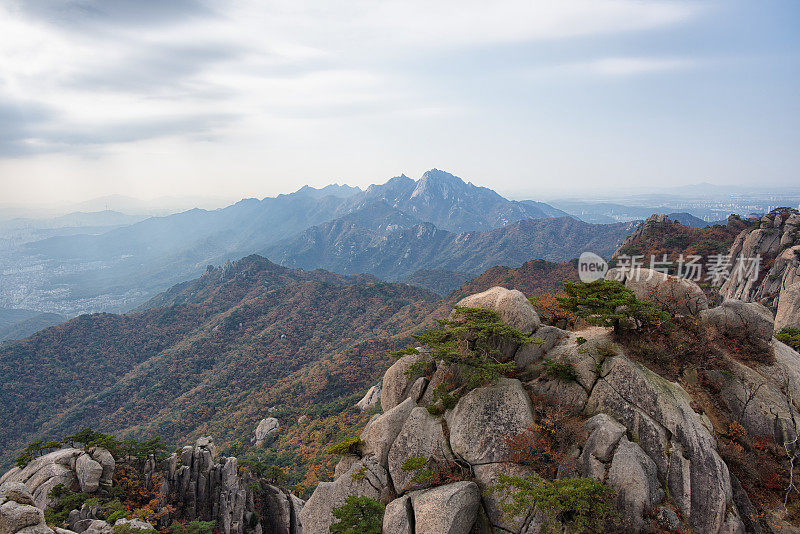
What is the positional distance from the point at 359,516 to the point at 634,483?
31.1 feet

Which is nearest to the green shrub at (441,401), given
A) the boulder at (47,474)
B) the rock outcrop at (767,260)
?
the boulder at (47,474)

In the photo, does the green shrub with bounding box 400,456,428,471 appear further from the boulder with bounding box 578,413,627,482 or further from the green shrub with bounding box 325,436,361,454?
the boulder with bounding box 578,413,627,482

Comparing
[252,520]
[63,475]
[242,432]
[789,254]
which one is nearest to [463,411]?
[252,520]

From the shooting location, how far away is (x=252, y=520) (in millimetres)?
26516

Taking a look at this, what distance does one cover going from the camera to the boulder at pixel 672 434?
10644 mm

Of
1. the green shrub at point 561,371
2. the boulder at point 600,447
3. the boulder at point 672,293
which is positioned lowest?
the boulder at point 600,447

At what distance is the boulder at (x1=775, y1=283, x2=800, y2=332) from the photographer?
25219 mm

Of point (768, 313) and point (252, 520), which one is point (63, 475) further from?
point (768, 313)

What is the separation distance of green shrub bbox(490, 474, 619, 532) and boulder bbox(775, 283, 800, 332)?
1073 inches

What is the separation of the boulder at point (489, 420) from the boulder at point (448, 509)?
3.93 feet

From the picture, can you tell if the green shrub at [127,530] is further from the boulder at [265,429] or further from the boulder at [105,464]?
the boulder at [265,429]

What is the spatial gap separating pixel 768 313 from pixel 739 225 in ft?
208

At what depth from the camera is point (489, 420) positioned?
520 inches

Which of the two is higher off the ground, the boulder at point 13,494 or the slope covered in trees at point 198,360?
the boulder at point 13,494
